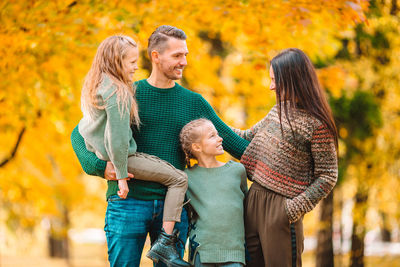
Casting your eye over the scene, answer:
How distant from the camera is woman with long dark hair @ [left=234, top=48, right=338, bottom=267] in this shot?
2.61m

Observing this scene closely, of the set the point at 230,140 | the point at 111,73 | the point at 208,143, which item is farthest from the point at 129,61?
the point at 230,140

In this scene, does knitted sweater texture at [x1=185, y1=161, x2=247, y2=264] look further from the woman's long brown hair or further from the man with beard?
the woman's long brown hair

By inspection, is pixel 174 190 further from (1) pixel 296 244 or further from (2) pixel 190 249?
(1) pixel 296 244

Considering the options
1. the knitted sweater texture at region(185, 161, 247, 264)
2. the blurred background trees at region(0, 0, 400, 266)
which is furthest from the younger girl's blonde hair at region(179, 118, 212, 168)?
the blurred background trees at region(0, 0, 400, 266)

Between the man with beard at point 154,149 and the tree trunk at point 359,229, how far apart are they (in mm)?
5433

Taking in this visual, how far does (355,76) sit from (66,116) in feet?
14.0

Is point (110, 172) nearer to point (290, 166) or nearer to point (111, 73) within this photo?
point (111, 73)

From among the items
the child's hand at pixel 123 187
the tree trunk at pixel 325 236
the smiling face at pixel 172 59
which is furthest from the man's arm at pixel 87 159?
the tree trunk at pixel 325 236

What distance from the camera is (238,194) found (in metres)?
2.78

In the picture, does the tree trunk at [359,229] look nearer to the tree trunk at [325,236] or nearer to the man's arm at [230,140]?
the tree trunk at [325,236]

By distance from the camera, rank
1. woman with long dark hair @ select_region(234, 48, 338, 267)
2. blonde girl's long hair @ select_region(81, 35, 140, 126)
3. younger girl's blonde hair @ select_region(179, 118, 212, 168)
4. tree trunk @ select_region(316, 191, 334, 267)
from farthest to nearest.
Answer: tree trunk @ select_region(316, 191, 334, 267), younger girl's blonde hair @ select_region(179, 118, 212, 168), woman with long dark hair @ select_region(234, 48, 338, 267), blonde girl's long hair @ select_region(81, 35, 140, 126)

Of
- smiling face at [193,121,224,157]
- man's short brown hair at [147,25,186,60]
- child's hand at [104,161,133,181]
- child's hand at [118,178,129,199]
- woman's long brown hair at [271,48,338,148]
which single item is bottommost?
child's hand at [118,178,129,199]

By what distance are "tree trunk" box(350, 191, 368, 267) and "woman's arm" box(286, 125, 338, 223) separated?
530 cm

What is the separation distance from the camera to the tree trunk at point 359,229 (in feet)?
24.7
